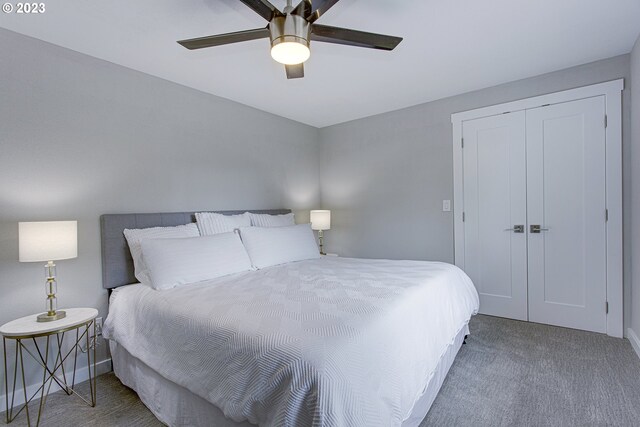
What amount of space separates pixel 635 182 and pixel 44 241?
431 cm

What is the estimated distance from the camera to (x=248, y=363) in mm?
1268

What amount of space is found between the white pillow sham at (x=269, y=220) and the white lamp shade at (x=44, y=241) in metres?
1.63

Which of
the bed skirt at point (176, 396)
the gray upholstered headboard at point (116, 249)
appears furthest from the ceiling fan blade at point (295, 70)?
the bed skirt at point (176, 396)

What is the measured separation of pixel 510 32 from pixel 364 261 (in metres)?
2.18

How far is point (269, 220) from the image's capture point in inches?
136

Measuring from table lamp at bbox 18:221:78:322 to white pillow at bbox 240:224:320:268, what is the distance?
129 centimetres

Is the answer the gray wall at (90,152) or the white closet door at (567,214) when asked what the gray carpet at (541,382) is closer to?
the white closet door at (567,214)

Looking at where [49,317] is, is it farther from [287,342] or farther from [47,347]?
[287,342]

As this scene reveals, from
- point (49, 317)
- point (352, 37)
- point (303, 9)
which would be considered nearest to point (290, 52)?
point (303, 9)

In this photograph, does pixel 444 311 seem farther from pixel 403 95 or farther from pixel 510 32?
pixel 403 95

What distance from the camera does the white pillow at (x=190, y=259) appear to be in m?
2.16

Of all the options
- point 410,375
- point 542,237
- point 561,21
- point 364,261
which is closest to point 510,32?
point 561,21

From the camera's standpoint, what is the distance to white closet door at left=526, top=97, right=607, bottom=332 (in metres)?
2.80

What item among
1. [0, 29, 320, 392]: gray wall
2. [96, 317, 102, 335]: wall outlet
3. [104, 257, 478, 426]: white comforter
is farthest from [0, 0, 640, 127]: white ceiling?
[96, 317, 102, 335]: wall outlet
